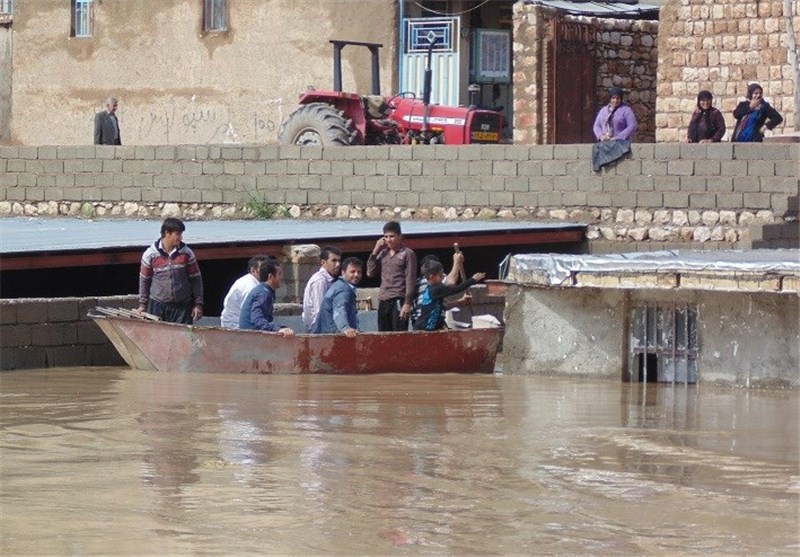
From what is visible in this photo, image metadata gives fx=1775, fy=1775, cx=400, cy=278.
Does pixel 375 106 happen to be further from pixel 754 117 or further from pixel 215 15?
pixel 215 15

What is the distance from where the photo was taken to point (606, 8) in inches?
1200

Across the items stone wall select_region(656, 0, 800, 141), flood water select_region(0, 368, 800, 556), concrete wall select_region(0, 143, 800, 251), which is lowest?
flood water select_region(0, 368, 800, 556)

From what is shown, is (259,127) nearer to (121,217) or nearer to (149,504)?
(121,217)

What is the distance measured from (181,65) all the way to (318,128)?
9.25 meters

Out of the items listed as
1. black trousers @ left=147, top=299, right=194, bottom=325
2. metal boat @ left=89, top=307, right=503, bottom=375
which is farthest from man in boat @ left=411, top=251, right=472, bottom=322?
→ black trousers @ left=147, top=299, right=194, bottom=325

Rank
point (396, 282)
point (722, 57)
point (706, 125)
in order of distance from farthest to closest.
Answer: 1. point (722, 57)
2. point (706, 125)
3. point (396, 282)

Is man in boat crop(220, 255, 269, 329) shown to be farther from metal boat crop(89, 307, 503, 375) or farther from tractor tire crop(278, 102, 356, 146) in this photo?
tractor tire crop(278, 102, 356, 146)

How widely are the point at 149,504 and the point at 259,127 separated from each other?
930 inches

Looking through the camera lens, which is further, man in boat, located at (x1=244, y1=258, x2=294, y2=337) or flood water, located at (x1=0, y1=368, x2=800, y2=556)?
man in boat, located at (x1=244, y1=258, x2=294, y2=337)

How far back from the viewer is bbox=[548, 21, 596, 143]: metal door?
27.4m

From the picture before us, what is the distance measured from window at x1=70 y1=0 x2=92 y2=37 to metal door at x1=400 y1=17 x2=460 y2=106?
8.11 m

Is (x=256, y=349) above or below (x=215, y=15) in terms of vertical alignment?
below

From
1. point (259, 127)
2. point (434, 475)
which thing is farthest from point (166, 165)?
point (434, 475)

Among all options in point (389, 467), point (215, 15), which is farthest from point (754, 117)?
point (215, 15)
